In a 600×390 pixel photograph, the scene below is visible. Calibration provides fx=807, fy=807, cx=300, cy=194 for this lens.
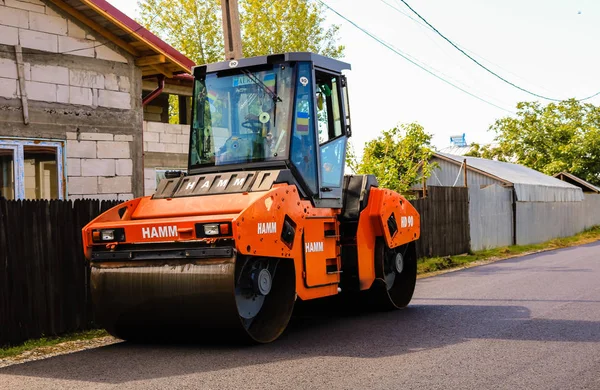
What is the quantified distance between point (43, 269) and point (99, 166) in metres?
4.53

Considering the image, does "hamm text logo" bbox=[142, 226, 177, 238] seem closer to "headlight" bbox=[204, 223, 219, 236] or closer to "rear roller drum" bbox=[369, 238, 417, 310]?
"headlight" bbox=[204, 223, 219, 236]

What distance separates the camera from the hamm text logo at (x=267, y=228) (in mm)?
8234

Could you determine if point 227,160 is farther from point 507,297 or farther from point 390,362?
point 507,297

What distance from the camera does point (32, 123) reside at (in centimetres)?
1290

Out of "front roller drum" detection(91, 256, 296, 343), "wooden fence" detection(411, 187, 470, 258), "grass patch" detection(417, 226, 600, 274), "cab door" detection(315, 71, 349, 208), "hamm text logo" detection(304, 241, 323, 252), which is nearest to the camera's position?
"front roller drum" detection(91, 256, 296, 343)

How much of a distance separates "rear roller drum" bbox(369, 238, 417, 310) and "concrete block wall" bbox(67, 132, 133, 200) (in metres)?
5.23

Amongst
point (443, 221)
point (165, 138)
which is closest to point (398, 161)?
point (443, 221)

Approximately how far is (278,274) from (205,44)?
3517 centimetres

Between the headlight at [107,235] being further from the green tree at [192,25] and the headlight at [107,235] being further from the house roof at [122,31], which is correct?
the green tree at [192,25]

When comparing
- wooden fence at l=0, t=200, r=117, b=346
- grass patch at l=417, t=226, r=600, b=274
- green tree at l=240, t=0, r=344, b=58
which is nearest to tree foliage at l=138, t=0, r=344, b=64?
green tree at l=240, t=0, r=344, b=58

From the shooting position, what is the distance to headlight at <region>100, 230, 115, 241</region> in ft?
28.0

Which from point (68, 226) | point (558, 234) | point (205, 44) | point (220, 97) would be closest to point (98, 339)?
point (68, 226)

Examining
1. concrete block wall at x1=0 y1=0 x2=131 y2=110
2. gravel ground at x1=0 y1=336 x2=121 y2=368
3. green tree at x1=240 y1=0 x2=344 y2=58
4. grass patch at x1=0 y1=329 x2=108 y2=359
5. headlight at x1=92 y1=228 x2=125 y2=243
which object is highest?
green tree at x1=240 y1=0 x2=344 y2=58

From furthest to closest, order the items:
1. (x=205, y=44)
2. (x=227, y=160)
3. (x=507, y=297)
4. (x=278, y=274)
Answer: (x=205, y=44)
(x=507, y=297)
(x=227, y=160)
(x=278, y=274)
